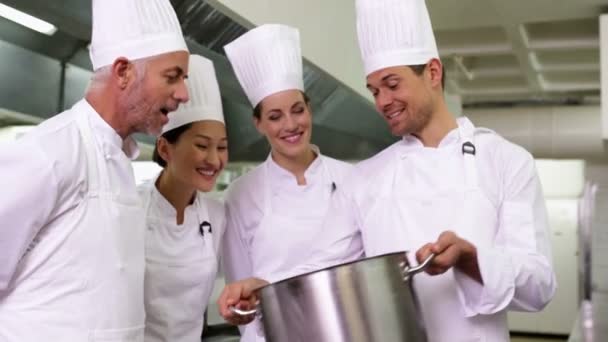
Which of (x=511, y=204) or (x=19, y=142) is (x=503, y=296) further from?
(x=19, y=142)

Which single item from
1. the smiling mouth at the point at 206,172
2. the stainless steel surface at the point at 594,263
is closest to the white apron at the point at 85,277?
the smiling mouth at the point at 206,172

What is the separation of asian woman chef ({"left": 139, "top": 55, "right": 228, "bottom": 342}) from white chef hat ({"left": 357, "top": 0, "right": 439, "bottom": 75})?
0.36 metres

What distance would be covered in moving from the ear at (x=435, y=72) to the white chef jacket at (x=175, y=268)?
565 millimetres

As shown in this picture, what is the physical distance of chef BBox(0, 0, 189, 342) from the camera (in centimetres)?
87

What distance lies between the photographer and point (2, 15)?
4.17 ft

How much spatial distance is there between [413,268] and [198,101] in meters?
0.65

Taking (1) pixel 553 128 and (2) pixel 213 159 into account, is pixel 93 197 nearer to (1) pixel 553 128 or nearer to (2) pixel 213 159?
(2) pixel 213 159

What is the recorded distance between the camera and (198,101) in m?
1.36

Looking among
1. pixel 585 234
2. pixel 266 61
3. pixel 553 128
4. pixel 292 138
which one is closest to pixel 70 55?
pixel 266 61

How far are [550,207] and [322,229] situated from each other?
481 centimetres

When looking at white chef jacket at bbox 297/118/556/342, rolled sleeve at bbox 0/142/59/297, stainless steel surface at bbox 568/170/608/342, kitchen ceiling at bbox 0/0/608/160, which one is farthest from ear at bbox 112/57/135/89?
stainless steel surface at bbox 568/170/608/342

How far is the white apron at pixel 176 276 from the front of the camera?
1.27 metres

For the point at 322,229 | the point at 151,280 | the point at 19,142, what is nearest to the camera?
the point at 19,142

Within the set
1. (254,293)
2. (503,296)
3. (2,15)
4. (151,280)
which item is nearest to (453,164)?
(503,296)
